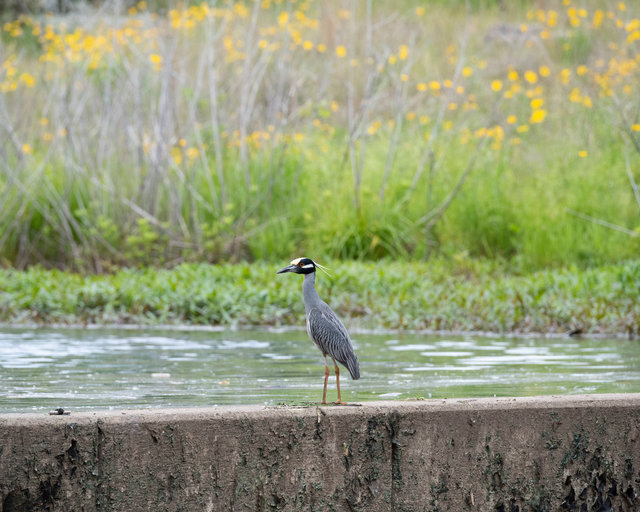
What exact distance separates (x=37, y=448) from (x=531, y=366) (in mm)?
4020

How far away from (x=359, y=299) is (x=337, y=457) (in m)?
5.80

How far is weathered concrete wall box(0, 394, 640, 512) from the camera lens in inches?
151

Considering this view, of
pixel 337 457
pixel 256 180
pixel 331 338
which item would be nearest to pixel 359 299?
pixel 256 180

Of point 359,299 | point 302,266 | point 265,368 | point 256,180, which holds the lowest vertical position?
point 359,299

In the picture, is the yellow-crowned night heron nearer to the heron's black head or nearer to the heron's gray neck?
the heron's gray neck

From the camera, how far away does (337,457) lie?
4.12 m

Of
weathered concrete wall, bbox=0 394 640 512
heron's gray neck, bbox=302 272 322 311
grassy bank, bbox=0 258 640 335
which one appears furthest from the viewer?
grassy bank, bbox=0 258 640 335

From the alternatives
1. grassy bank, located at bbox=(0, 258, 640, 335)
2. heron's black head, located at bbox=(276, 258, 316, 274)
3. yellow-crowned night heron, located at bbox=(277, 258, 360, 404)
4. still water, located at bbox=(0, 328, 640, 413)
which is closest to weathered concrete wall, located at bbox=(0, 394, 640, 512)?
yellow-crowned night heron, located at bbox=(277, 258, 360, 404)

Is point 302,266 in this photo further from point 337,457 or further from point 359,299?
point 359,299

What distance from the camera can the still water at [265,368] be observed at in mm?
5613

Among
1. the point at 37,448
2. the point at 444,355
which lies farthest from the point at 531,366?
the point at 37,448

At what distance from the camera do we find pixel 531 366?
6938mm

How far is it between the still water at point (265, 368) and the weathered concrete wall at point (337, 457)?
115cm

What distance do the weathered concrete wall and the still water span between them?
115 centimetres
